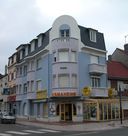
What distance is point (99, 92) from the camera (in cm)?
4019

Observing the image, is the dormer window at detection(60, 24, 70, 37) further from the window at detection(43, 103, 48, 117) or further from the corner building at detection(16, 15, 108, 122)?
the window at detection(43, 103, 48, 117)

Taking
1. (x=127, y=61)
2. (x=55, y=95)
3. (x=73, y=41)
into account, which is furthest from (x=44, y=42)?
(x=127, y=61)

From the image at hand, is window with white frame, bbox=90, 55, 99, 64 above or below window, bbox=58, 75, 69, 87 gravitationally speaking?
above

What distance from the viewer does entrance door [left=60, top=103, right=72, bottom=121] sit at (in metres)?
38.6

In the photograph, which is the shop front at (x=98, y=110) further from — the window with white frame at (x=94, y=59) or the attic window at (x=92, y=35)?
the attic window at (x=92, y=35)

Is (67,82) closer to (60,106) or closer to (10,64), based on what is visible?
(60,106)

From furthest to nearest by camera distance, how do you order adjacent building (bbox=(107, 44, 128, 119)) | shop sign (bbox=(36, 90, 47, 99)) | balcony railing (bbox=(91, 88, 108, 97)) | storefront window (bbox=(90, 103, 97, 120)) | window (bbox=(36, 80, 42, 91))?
adjacent building (bbox=(107, 44, 128, 119))
window (bbox=(36, 80, 42, 91))
shop sign (bbox=(36, 90, 47, 99))
balcony railing (bbox=(91, 88, 108, 97))
storefront window (bbox=(90, 103, 97, 120))

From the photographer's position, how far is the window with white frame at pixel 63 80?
38.0m

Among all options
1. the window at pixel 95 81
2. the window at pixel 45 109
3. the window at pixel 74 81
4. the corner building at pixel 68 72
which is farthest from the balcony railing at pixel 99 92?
the window at pixel 45 109

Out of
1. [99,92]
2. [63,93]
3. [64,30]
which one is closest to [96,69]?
[99,92]

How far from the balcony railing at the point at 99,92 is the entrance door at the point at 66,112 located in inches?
129

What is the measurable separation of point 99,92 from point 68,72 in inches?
199

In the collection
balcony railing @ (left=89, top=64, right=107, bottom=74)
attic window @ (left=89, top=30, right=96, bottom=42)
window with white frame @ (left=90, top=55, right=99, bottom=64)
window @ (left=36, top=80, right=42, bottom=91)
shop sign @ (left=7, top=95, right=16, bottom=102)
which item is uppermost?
attic window @ (left=89, top=30, right=96, bottom=42)

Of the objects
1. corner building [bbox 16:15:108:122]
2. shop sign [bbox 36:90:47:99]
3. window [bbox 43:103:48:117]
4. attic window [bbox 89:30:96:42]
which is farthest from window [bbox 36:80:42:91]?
attic window [bbox 89:30:96:42]
